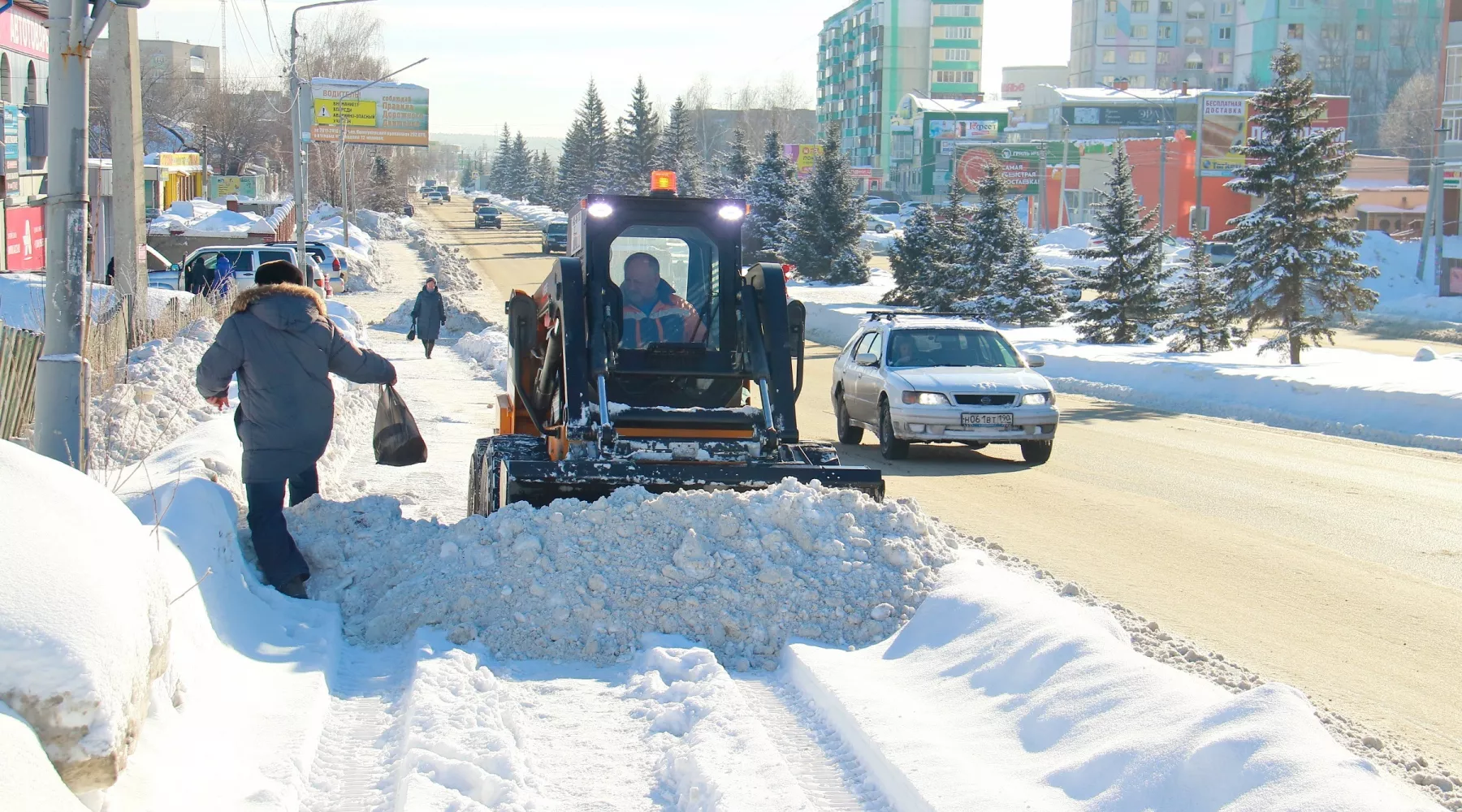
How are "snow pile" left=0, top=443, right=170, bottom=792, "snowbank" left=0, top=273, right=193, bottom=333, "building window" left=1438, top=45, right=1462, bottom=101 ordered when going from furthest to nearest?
"building window" left=1438, top=45, right=1462, bottom=101 → "snowbank" left=0, top=273, right=193, bottom=333 → "snow pile" left=0, top=443, right=170, bottom=792

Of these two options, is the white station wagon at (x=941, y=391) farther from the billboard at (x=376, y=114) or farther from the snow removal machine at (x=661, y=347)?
the billboard at (x=376, y=114)

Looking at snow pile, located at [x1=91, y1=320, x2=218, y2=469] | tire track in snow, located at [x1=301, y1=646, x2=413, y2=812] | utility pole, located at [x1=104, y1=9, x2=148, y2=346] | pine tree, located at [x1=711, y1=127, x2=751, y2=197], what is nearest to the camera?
tire track in snow, located at [x1=301, y1=646, x2=413, y2=812]

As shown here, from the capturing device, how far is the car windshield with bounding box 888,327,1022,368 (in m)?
16.1

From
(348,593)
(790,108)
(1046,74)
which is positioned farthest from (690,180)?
(790,108)

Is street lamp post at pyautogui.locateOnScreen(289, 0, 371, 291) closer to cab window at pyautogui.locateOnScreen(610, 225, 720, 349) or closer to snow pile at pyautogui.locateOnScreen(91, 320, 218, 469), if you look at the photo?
snow pile at pyautogui.locateOnScreen(91, 320, 218, 469)

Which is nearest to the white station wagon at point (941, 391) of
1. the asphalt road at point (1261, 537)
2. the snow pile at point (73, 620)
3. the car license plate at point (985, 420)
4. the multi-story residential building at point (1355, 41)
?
the car license plate at point (985, 420)

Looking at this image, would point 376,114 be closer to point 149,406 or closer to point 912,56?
point 149,406

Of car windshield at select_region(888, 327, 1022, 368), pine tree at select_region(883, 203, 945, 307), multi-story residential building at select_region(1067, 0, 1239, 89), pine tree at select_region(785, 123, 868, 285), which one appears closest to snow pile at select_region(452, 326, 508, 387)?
car windshield at select_region(888, 327, 1022, 368)

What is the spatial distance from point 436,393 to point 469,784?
15434mm

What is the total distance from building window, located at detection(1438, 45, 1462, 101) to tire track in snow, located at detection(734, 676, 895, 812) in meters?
65.6

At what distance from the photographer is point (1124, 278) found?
32.0 meters

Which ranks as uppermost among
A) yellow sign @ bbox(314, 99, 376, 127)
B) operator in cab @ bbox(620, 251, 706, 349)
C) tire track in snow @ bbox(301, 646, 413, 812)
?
yellow sign @ bbox(314, 99, 376, 127)

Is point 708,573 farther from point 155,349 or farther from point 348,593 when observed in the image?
point 155,349

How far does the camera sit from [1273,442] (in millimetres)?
17078
